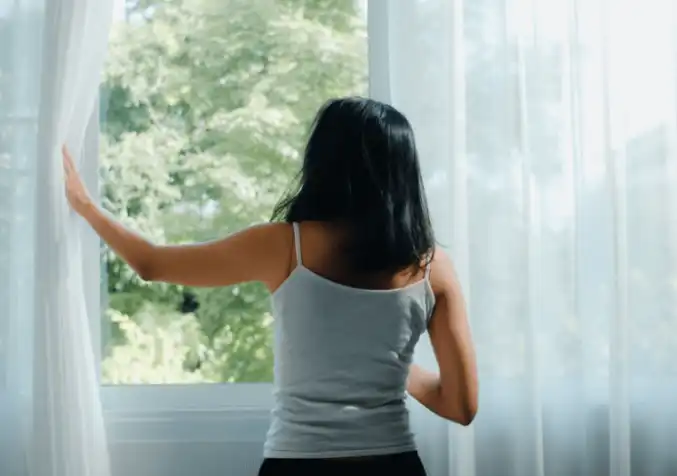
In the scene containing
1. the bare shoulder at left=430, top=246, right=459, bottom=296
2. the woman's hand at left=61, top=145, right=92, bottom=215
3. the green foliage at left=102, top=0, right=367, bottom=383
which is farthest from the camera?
→ the green foliage at left=102, top=0, right=367, bottom=383

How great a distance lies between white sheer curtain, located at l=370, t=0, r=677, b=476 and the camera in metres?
1.98

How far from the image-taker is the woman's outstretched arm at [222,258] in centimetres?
154

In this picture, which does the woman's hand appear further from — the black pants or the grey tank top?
the black pants

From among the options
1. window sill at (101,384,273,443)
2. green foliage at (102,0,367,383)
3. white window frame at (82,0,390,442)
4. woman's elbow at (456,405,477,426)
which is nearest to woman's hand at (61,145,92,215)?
white window frame at (82,0,390,442)

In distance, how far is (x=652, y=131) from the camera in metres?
1.99

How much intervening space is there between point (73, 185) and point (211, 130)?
413 mm

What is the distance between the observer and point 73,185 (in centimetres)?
189

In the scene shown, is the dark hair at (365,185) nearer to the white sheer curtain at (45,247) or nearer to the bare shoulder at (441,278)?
the bare shoulder at (441,278)

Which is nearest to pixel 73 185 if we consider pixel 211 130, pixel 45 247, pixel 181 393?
pixel 45 247

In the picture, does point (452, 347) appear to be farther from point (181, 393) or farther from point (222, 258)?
point (181, 393)

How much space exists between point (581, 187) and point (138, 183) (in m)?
0.97

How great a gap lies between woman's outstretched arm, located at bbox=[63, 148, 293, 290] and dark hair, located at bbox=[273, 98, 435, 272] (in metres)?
0.05

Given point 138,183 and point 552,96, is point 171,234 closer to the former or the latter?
point 138,183

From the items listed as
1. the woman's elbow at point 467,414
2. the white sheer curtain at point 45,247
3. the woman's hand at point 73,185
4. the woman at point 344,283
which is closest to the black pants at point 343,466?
the woman at point 344,283
